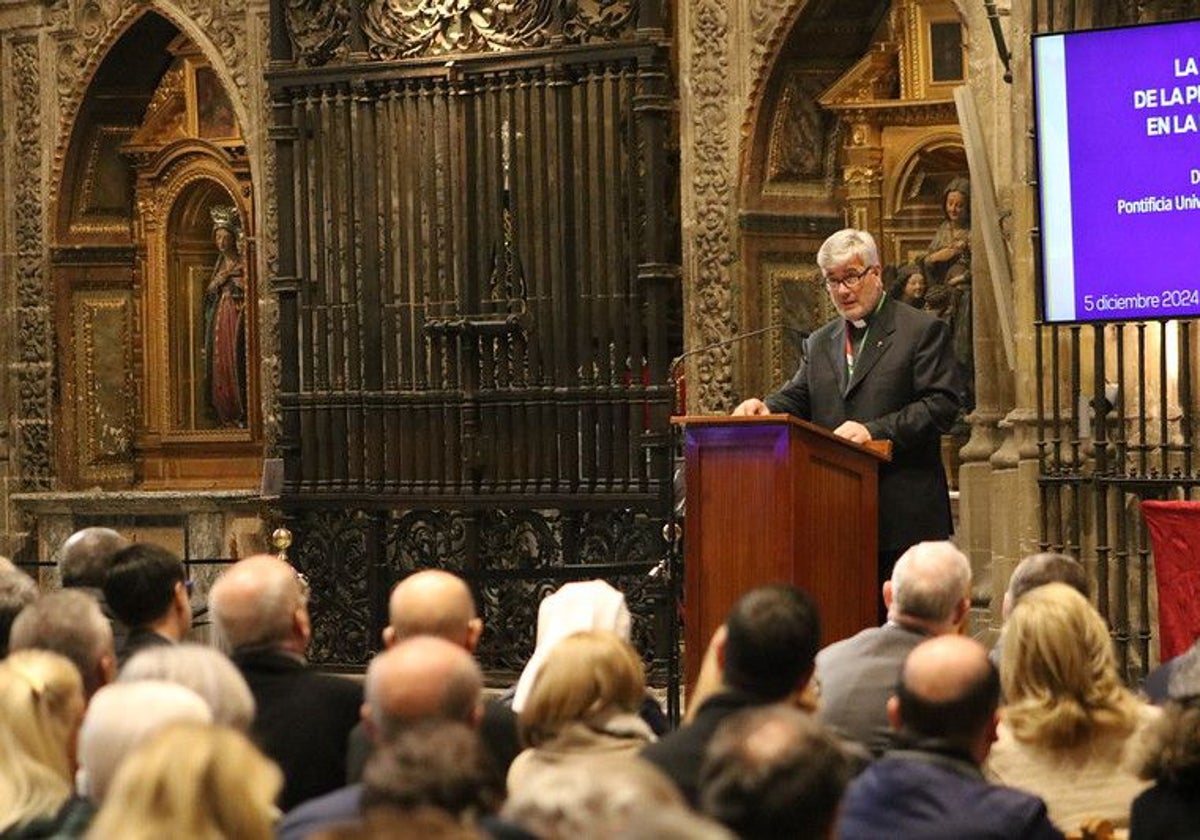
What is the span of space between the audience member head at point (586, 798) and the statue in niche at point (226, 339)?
12.9 meters

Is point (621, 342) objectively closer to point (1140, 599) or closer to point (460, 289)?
point (460, 289)

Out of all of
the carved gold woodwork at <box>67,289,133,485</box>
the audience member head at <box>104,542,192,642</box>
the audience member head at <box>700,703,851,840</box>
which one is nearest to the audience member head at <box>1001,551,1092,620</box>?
the audience member head at <box>104,542,192,642</box>

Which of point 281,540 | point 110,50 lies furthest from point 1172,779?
point 110,50

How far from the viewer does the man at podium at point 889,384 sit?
22.8 feet

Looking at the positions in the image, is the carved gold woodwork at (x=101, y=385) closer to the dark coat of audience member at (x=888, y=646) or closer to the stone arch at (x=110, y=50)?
the stone arch at (x=110, y=50)

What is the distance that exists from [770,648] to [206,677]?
3.23ft

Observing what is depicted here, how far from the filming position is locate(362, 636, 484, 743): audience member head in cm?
397

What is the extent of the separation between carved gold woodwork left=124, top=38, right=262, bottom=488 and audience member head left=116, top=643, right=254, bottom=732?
450 inches

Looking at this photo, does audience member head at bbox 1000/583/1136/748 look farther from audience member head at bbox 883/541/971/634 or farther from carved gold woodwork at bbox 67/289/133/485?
carved gold woodwork at bbox 67/289/133/485

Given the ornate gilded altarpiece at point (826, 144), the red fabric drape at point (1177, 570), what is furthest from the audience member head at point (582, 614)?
the ornate gilded altarpiece at point (826, 144)

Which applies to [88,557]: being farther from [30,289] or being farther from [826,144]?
[30,289]

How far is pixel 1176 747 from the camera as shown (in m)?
3.91

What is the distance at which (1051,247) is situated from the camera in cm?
798

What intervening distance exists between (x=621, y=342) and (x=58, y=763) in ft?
Result: 24.6
